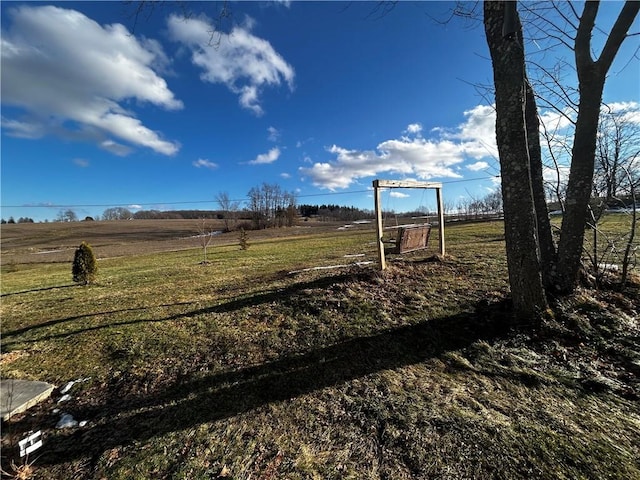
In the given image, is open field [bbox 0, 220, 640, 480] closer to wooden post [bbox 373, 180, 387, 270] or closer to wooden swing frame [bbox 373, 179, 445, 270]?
wooden post [bbox 373, 180, 387, 270]

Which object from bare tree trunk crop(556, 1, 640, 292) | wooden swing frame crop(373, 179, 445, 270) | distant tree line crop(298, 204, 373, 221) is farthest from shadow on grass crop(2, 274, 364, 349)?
distant tree line crop(298, 204, 373, 221)

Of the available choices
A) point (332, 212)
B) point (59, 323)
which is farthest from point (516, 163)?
point (332, 212)

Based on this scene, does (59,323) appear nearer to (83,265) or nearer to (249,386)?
(83,265)

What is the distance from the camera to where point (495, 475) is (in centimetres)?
189

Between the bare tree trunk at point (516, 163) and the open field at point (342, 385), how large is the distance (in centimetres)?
52

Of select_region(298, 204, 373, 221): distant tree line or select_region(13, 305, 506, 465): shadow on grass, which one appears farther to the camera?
select_region(298, 204, 373, 221): distant tree line

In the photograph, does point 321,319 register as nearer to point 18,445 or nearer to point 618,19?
point 18,445

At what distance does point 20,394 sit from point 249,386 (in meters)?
2.34

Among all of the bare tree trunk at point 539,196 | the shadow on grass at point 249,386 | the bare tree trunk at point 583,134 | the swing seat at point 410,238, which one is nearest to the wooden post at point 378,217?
the swing seat at point 410,238

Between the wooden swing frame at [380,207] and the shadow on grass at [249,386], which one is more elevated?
the wooden swing frame at [380,207]

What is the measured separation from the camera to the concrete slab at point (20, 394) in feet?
8.95

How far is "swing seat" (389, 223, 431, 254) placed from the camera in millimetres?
6445

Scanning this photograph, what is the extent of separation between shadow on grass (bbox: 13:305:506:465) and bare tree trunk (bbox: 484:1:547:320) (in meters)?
0.55

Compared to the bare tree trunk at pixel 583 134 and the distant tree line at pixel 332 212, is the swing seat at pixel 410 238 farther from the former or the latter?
the distant tree line at pixel 332 212
